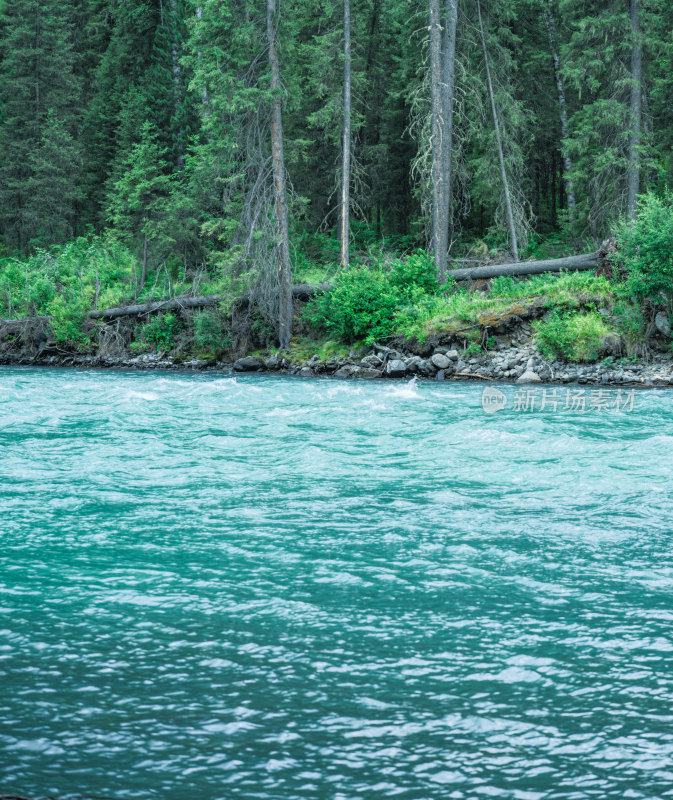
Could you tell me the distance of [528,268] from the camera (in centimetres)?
2455

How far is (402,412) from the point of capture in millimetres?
14258

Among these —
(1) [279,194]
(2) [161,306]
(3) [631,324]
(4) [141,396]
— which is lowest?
(4) [141,396]

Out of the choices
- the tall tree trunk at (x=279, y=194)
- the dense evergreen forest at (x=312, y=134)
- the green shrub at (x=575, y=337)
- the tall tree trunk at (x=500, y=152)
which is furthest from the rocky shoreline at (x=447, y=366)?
the tall tree trunk at (x=500, y=152)

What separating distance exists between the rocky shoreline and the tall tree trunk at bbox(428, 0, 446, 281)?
158 inches

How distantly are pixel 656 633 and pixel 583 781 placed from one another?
68.1 inches

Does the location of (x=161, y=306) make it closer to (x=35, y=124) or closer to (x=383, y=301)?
(x=383, y=301)

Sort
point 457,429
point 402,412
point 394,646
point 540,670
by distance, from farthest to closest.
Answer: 1. point 402,412
2. point 457,429
3. point 394,646
4. point 540,670

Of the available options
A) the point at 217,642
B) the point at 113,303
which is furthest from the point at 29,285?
the point at 217,642

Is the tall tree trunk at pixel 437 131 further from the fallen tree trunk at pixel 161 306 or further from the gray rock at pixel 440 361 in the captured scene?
the gray rock at pixel 440 361

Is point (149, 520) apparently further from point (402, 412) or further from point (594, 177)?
point (594, 177)

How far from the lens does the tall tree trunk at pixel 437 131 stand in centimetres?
2419

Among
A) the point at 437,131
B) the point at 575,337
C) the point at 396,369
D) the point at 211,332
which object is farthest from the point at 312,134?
the point at 575,337

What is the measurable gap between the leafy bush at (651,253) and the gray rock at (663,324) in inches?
17.4

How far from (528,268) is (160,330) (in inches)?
442
